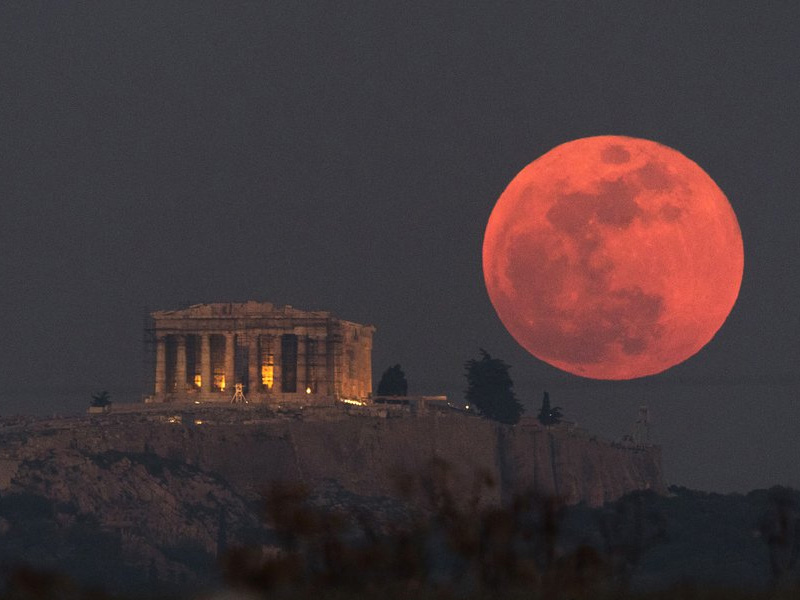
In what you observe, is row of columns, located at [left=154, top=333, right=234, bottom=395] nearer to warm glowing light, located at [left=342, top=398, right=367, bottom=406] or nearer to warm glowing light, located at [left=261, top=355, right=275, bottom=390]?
warm glowing light, located at [left=261, top=355, right=275, bottom=390]

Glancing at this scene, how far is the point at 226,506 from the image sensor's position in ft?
549

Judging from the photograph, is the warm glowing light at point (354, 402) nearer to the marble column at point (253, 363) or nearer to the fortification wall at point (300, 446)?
the fortification wall at point (300, 446)

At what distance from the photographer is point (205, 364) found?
616 ft

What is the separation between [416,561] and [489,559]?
162cm

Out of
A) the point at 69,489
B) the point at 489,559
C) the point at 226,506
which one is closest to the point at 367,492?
the point at 226,506

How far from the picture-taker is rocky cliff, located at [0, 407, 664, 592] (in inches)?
6447

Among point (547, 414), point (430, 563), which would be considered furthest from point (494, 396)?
point (430, 563)

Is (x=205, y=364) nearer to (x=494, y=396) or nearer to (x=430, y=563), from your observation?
(x=494, y=396)

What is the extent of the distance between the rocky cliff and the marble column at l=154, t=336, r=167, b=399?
36.7 feet

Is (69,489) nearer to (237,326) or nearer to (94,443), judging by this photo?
(94,443)

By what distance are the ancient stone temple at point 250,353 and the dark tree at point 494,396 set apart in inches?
500

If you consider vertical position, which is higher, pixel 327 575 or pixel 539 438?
pixel 539 438

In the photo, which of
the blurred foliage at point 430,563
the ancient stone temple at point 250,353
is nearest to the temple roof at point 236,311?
the ancient stone temple at point 250,353

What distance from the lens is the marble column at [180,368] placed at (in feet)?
617
